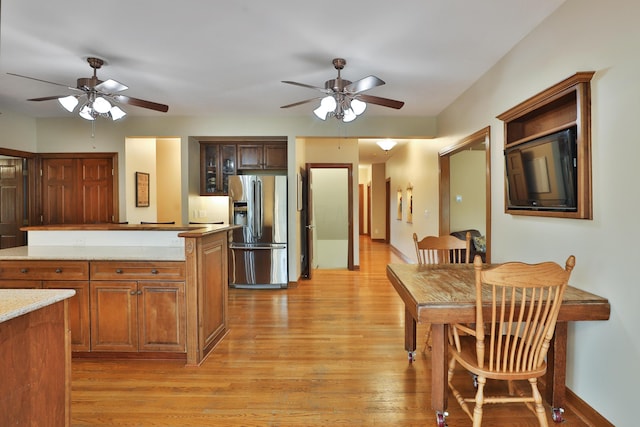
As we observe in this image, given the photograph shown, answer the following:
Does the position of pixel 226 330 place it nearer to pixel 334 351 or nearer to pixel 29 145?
pixel 334 351

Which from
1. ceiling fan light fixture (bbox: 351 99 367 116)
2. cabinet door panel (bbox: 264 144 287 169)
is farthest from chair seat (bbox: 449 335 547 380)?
cabinet door panel (bbox: 264 144 287 169)

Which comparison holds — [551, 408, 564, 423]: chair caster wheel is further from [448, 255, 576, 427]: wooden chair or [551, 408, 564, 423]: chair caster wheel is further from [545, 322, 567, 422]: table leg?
[448, 255, 576, 427]: wooden chair

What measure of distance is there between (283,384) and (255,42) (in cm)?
261

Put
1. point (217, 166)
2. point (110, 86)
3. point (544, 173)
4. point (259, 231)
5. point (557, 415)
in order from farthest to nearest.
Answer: point (217, 166) → point (259, 231) → point (110, 86) → point (544, 173) → point (557, 415)

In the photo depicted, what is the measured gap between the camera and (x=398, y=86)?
386 cm

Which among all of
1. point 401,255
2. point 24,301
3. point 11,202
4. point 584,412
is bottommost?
point 584,412

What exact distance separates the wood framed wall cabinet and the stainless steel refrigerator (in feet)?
10.2

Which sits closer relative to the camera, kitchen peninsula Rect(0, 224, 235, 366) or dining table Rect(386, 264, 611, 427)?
dining table Rect(386, 264, 611, 427)

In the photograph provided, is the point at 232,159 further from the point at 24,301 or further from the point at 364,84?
the point at 24,301

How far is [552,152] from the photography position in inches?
91.3

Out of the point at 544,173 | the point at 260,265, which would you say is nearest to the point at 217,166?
the point at 260,265

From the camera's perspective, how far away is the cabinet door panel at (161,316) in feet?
8.96

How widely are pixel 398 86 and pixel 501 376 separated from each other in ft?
9.98

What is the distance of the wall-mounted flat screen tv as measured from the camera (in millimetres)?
2174
